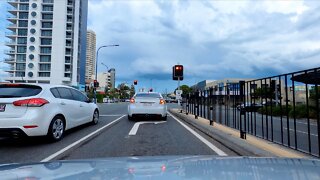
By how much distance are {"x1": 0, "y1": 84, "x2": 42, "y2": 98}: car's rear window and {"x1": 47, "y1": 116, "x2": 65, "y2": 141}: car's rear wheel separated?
917 mm

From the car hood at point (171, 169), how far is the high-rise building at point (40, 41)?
336ft

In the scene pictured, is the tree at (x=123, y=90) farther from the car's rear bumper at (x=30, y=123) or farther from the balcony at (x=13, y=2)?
the car's rear bumper at (x=30, y=123)

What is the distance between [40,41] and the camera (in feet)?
341

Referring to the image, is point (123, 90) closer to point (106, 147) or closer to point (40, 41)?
point (40, 41)

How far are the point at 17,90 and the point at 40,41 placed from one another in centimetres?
10228

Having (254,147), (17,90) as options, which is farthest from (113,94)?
(254,147)

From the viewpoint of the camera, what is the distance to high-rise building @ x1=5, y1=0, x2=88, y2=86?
338 ft

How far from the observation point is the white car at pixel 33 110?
8.06m

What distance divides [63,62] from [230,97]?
97356mm

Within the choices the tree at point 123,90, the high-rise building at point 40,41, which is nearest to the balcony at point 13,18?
the high-rise building at point 40,41

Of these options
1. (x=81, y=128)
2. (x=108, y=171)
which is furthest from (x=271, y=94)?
(x=81, y=128)

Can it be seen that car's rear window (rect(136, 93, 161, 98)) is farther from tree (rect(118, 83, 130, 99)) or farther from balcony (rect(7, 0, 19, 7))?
tree (rect(118, 83, 130, 99))

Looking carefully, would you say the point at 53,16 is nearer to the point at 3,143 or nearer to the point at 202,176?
the point at 3,143

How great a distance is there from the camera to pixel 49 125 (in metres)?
8.74
